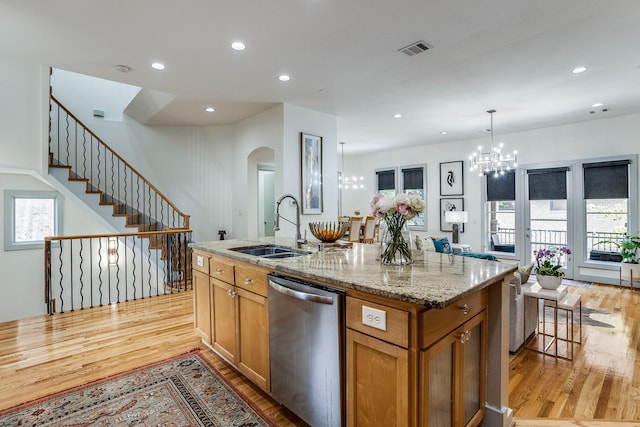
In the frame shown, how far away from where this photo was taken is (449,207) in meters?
7.86

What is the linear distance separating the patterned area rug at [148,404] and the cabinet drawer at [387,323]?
1.00 metres

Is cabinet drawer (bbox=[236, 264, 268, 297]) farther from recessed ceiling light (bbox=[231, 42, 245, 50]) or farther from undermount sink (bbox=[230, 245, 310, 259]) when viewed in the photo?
recessed ceiling light (bbox=[231, 42, 245, 50])

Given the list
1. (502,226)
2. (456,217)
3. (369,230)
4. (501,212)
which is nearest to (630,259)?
(502,226)

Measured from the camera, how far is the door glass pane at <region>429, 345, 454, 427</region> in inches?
56.7

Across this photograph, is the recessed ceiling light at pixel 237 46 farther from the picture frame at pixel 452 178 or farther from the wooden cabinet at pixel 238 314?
the picture frame at pixel 452 178

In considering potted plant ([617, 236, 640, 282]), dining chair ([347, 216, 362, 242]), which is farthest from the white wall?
potted plant ([617, 236, 640, 282])

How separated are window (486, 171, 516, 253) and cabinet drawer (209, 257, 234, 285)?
6.48 meters

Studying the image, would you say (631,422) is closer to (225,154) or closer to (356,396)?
(356,396)

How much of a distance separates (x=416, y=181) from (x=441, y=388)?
7.43 meters

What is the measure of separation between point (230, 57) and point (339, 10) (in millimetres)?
1363

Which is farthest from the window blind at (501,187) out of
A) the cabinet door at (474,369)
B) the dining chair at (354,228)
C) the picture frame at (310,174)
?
the cabinet door at (474,369)

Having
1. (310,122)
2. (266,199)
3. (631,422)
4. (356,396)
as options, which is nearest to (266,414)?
(356,396)

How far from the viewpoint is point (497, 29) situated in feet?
9.18

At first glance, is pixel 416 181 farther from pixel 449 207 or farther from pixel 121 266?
pixel 121 266
